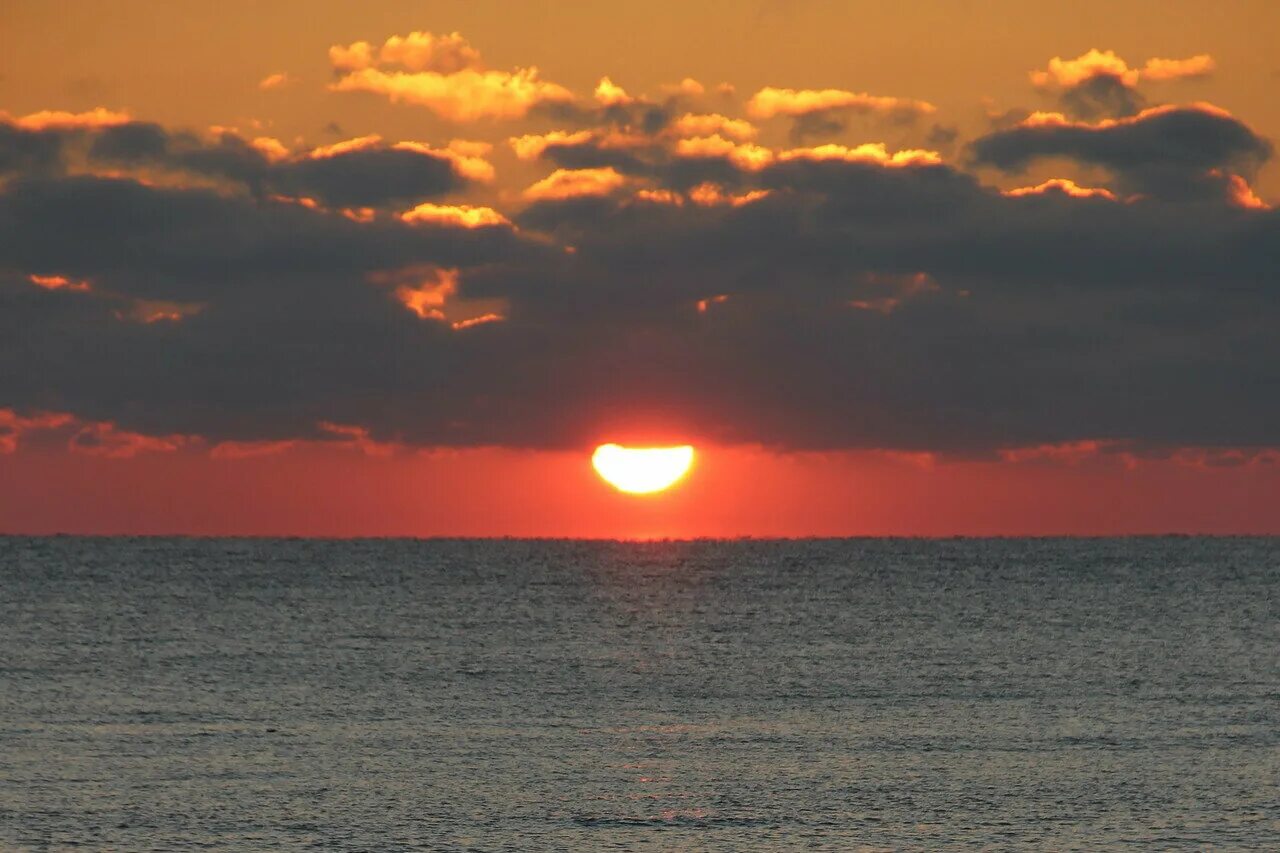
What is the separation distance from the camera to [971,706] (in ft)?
174

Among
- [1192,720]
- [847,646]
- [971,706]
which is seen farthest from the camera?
[847,646]

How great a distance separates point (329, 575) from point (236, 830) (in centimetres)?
14226

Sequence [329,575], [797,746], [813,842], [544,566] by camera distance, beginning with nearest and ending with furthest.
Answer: [813,842], [797,746], [329,575], [544,566]

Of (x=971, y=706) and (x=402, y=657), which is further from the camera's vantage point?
(x=402, y=657)

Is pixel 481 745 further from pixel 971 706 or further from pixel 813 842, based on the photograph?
pixel 971 706

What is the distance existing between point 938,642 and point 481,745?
157ft

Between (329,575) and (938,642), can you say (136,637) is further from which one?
(329,575)

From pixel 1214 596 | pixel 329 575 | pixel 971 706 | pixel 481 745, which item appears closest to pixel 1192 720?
pixel 971 706

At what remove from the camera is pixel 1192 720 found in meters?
49.8

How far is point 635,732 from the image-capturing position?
46250 millimetres

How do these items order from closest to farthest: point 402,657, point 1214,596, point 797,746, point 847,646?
point 797,746
point 402,657
point 847,646
point 1214,596

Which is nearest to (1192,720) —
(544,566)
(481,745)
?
(481,745)

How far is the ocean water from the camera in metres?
32.1

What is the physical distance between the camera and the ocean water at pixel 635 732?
32125 millimetres
